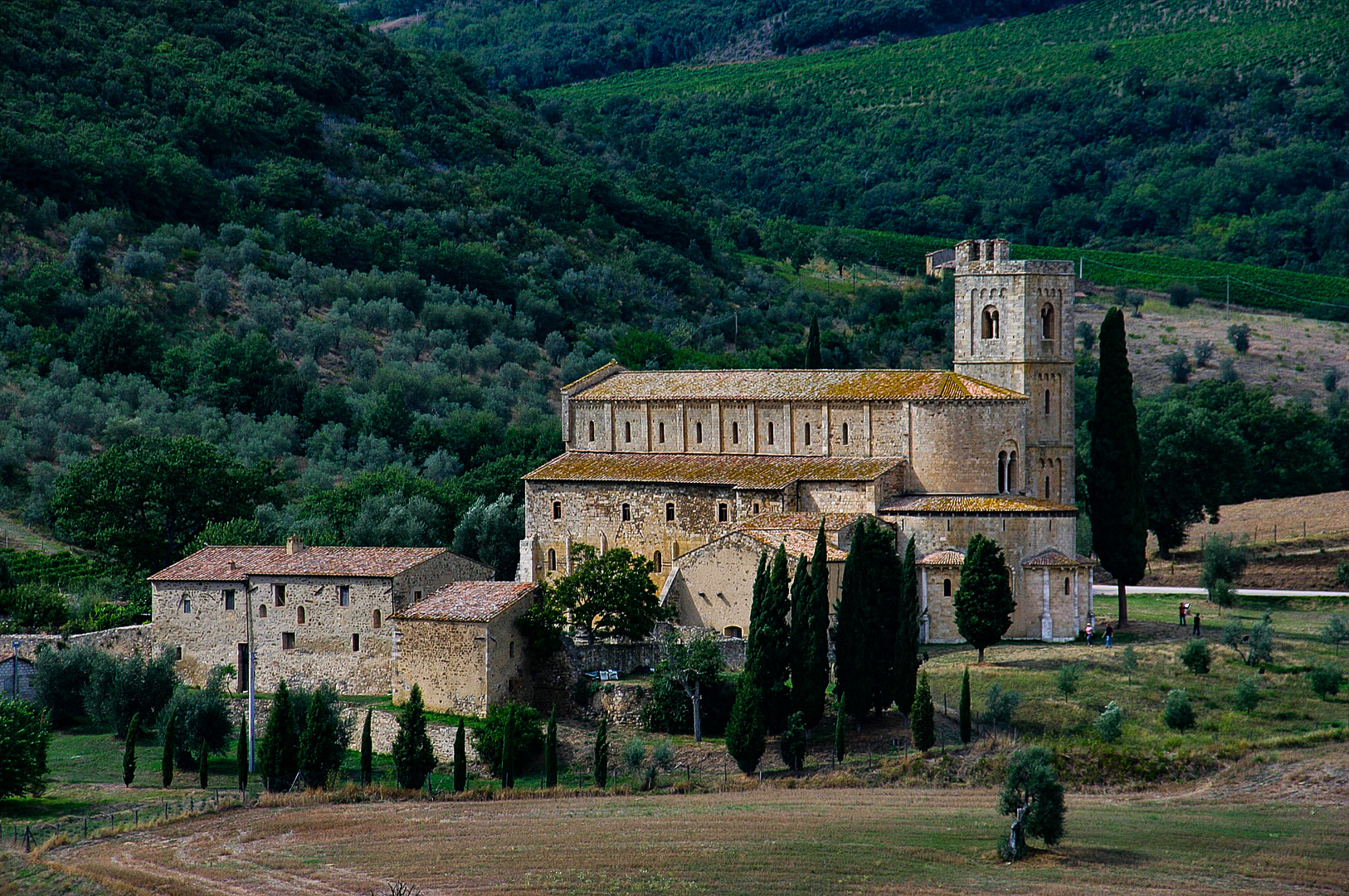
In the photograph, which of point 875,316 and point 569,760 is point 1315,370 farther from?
point 569,760

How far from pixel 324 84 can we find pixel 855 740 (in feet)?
278

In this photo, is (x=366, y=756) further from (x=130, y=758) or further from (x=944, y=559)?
(x=944, y=559)

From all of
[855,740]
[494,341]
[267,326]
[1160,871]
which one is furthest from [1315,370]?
[1160,871]

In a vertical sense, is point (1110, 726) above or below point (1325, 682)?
below

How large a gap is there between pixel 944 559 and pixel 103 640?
2385cm

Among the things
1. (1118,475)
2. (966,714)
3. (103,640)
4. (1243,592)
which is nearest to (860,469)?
(1118,475)

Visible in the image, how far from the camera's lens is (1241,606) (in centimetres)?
5591

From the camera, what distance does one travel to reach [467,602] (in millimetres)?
44844

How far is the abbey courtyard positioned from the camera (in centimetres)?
4678

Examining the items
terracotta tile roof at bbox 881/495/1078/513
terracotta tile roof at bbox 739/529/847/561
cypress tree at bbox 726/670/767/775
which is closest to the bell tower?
terracotta tile roof at bbox 881/495/1078/513

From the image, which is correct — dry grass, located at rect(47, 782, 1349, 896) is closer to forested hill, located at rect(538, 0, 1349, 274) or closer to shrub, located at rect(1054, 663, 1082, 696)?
shrub, located at rect(1054, 663, 1082, 696)

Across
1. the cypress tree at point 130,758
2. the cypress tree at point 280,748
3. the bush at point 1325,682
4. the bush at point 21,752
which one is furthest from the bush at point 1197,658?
the bush at point 21,752

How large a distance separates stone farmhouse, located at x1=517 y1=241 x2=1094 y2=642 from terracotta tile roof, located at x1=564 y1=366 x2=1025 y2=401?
0.07m

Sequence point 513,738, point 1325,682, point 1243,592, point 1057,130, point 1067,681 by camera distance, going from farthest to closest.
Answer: point 1057,130, point 1243,592, point 1325,682, point 1067,681, point 513,738
